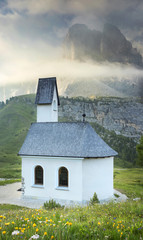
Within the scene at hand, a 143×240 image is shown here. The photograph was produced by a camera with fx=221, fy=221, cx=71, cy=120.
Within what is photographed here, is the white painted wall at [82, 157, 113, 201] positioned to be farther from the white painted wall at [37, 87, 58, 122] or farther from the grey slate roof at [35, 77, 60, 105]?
the grey slate roof at [35, 77, 60, 105]

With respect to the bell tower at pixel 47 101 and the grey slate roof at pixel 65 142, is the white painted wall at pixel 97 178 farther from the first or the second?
the bell tower at pixel 47 101

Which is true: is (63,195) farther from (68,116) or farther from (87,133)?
(68,116)

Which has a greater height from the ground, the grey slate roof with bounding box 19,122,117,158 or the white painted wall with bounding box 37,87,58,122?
the white painted wall with bounding box 37,87,58,122

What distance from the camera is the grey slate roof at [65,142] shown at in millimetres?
19875

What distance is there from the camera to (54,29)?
612 ft

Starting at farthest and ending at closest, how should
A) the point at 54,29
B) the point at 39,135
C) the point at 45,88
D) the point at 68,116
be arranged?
the point at 54,29
the point at 68,116
the point at 45,88
the point at 39,135

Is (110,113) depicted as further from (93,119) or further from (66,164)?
(66,164)

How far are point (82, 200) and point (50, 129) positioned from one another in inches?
294

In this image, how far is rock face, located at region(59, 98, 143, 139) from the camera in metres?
167

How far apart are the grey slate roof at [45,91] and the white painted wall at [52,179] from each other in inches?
255

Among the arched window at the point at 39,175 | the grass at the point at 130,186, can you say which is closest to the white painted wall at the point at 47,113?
the arched window at the point at 39,175

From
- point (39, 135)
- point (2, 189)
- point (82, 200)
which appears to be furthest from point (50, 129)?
point (2, 189)

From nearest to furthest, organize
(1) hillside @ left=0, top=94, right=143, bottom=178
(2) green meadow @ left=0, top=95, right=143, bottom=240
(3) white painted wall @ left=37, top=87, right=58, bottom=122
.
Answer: (2) green meadow @ left=0, top=95, right=143, bottom=240 → (3) white painted wall @ left=37, top=87, right=58, bottom=122 → (1) hillside @ left=0, top=94, right=143, bottom=178

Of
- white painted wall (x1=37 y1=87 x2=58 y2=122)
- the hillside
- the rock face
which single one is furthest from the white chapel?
the rock face
